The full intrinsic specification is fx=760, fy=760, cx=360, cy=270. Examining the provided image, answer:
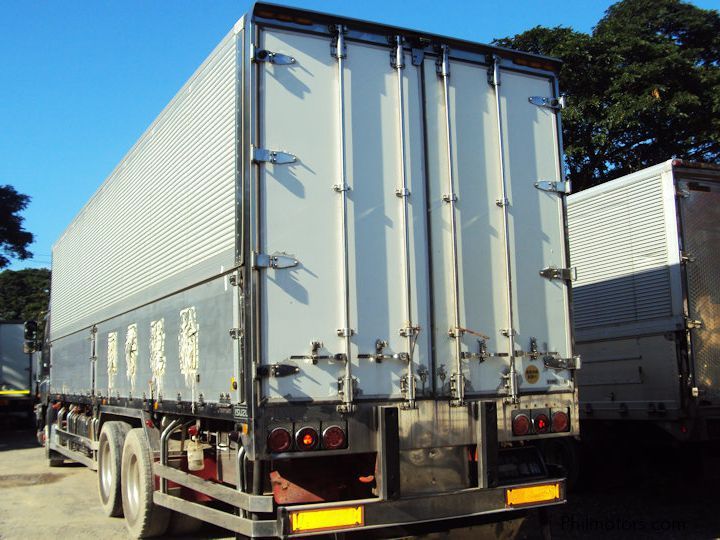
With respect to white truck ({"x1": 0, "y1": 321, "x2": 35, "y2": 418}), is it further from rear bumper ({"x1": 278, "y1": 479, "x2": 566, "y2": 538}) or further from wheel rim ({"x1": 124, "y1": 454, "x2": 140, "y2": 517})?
rear bumper ({"x1": 278, "y1": 479, "x2": 566, "y2": 538})

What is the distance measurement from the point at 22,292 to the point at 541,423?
2149 inches

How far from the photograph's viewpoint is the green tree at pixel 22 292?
50.1m

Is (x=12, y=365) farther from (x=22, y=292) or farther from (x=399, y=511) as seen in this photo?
(x=22, y=292)

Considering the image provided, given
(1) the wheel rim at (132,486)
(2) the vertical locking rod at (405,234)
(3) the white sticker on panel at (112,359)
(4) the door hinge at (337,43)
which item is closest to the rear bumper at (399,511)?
(2) the vertical locking rod at (405,234)

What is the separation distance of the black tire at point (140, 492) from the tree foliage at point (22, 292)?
44205 mm

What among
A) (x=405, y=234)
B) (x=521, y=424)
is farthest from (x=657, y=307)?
(x=405, y=234)

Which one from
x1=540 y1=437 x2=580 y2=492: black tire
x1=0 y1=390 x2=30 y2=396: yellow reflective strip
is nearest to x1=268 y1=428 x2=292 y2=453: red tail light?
x1=540 y1=437 x2=580 y2=492: black tire

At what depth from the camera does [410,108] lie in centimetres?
588

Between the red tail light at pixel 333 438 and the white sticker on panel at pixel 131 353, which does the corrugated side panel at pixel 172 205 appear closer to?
the white sticker on panel at pixel 131 353

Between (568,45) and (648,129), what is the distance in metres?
2.73

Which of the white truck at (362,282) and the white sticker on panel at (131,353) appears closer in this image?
the white truck at (362,282)

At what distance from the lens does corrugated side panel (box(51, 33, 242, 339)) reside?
5.73 meters

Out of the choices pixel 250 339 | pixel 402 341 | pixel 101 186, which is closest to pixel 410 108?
pixel 402 341

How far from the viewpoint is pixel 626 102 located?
56.9 ft
